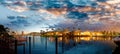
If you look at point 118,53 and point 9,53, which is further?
point 9,53

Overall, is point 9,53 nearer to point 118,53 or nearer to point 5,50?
point 5,50

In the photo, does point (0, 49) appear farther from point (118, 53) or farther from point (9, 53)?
point (118, 53)

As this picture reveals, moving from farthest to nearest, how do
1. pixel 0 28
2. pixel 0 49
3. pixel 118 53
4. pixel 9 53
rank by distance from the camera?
pixel 0 28, pixel 9 53, pixel 0 49, pixel 118 53

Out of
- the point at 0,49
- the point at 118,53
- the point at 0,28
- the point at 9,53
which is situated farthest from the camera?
the point at 0,28

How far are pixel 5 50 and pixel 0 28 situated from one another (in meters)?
42.0

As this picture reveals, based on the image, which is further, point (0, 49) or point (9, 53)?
point (9, 53)

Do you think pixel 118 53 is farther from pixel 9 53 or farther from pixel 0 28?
pixel 0 28

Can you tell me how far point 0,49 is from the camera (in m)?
53.7

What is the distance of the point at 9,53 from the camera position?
188 feet

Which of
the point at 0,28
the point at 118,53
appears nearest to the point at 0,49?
the point at 118,53

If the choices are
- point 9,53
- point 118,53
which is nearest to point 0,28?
point 9,53

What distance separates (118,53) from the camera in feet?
153

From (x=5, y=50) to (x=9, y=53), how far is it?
1197 mm

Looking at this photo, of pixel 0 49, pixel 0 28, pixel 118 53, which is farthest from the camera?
pixel 0 28
